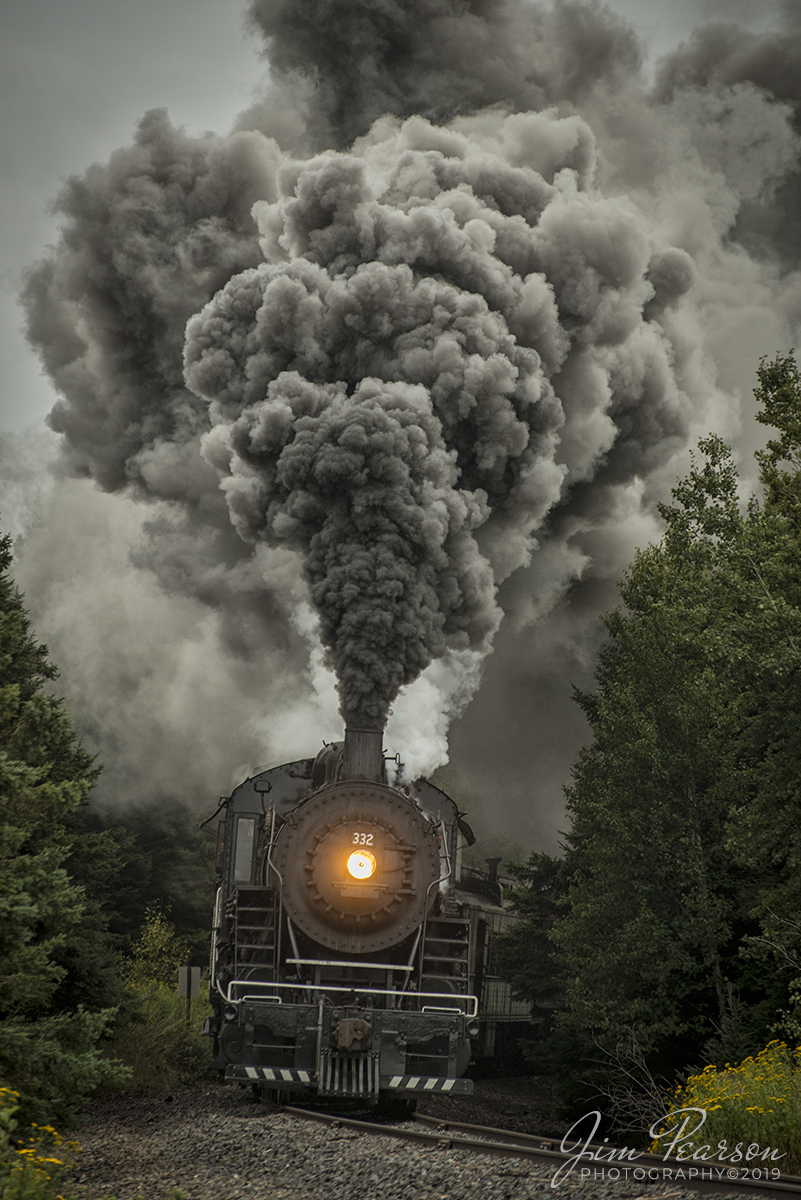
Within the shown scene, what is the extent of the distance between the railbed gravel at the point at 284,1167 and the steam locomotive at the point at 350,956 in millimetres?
709

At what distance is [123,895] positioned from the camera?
1077 inches

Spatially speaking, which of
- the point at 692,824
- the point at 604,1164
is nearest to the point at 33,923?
the point at 604,1164

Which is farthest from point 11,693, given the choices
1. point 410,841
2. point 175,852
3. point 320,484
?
point 175,852

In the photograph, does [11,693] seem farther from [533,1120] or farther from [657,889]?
[533,1120]


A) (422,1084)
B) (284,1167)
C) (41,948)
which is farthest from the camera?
(422,1084)

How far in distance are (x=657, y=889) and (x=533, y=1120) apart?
4045 millimetres

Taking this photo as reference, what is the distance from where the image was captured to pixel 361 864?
9.02 meters

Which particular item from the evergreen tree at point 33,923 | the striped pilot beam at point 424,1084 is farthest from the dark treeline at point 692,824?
the evergreen tree at point 33,923

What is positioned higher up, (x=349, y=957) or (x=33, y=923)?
(x=33, y=923)

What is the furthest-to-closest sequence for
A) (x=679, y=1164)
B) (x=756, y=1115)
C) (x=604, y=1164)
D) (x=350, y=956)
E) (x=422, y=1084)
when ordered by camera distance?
(x=350, y=956)
(x=422, y=1084)
(x=756, y=1115)
(x=679, y=1164)
(x=604, y=1164)

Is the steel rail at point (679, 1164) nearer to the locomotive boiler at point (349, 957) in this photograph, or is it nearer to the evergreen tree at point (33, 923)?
the locomotive boiler at point (349, 957)

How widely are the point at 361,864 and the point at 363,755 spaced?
1.39 metres

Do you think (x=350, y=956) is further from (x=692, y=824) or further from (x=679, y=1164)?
(x=692, y=824)

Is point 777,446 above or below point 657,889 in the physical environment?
above
